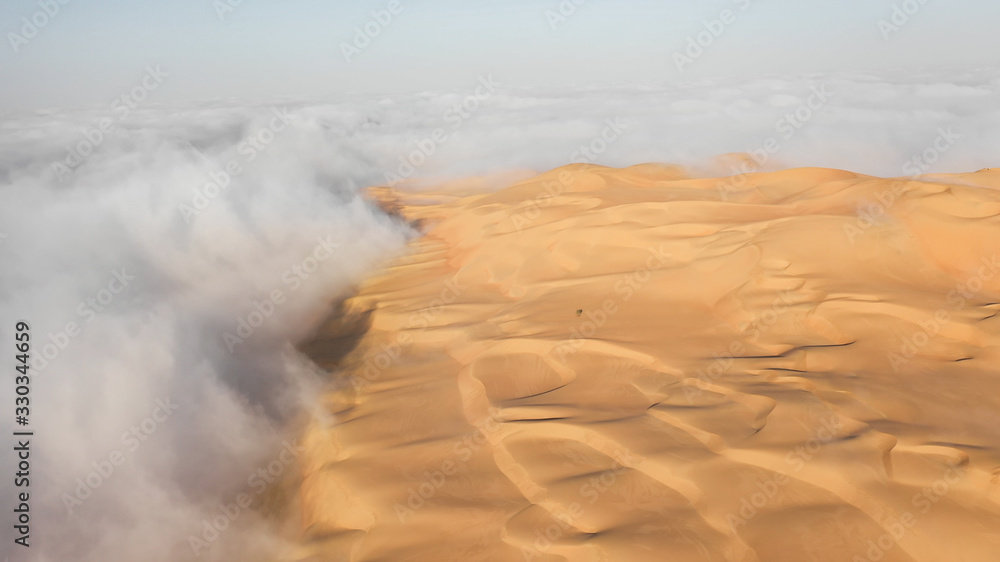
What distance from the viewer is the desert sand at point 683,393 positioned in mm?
2658

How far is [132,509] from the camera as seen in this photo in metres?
3.34

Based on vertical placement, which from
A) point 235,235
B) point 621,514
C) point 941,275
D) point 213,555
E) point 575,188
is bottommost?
point 941,275

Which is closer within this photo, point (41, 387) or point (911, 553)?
point (911, 553)

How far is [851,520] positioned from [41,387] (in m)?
4.93

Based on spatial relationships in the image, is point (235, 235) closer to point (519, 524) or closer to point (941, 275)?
point (519, 524)

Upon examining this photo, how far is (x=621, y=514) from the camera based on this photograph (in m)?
2.75

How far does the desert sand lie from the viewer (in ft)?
8.72

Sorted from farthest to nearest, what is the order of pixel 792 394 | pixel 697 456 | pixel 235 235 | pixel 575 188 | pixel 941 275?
1. pixel 575 188
2. pixel 235 235
3. pixel 941 275
4. pixel 792 394
5. pixel 697 456

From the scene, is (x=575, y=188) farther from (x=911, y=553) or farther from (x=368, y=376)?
(x=911, y=553)

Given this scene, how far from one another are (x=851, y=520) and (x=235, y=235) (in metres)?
8.62

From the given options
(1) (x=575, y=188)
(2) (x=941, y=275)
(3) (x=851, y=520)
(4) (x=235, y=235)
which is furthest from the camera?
(1) (x=575, y=188)

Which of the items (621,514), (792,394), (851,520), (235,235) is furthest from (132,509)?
(235,235)

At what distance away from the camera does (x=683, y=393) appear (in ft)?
12.5

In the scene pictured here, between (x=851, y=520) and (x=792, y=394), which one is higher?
(x=792, y=394)
